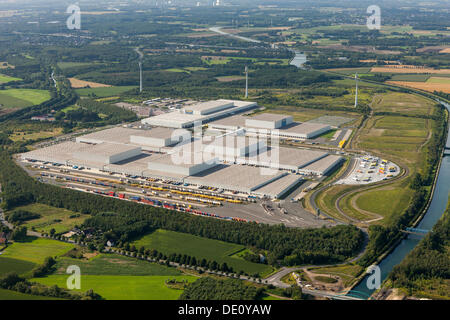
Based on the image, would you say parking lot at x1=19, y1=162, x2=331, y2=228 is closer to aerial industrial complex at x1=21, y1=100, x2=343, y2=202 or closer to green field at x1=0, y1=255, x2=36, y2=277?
aerial industrial complex at x1=21, y1=100, x2=343, y2=202

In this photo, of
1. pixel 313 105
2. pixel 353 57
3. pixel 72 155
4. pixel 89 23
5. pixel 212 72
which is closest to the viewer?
pixel 72 155

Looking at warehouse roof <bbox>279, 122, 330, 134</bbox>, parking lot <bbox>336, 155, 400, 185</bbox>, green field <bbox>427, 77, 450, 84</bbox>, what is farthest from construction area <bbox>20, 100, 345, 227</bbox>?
green field <bbox>427, 77, 450, 84</bbox>

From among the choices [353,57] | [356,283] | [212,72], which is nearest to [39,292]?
[356,283]

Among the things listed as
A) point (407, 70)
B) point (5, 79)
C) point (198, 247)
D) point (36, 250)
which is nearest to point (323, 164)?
point (198, 247)

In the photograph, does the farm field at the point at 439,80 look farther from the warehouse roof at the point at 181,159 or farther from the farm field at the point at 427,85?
the warehouse roof at the point at 181,159

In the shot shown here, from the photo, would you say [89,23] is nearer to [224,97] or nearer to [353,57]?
[353,57]

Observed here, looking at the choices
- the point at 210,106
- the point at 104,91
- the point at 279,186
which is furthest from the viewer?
the point at 104,91

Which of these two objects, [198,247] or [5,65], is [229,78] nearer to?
[5,65]
